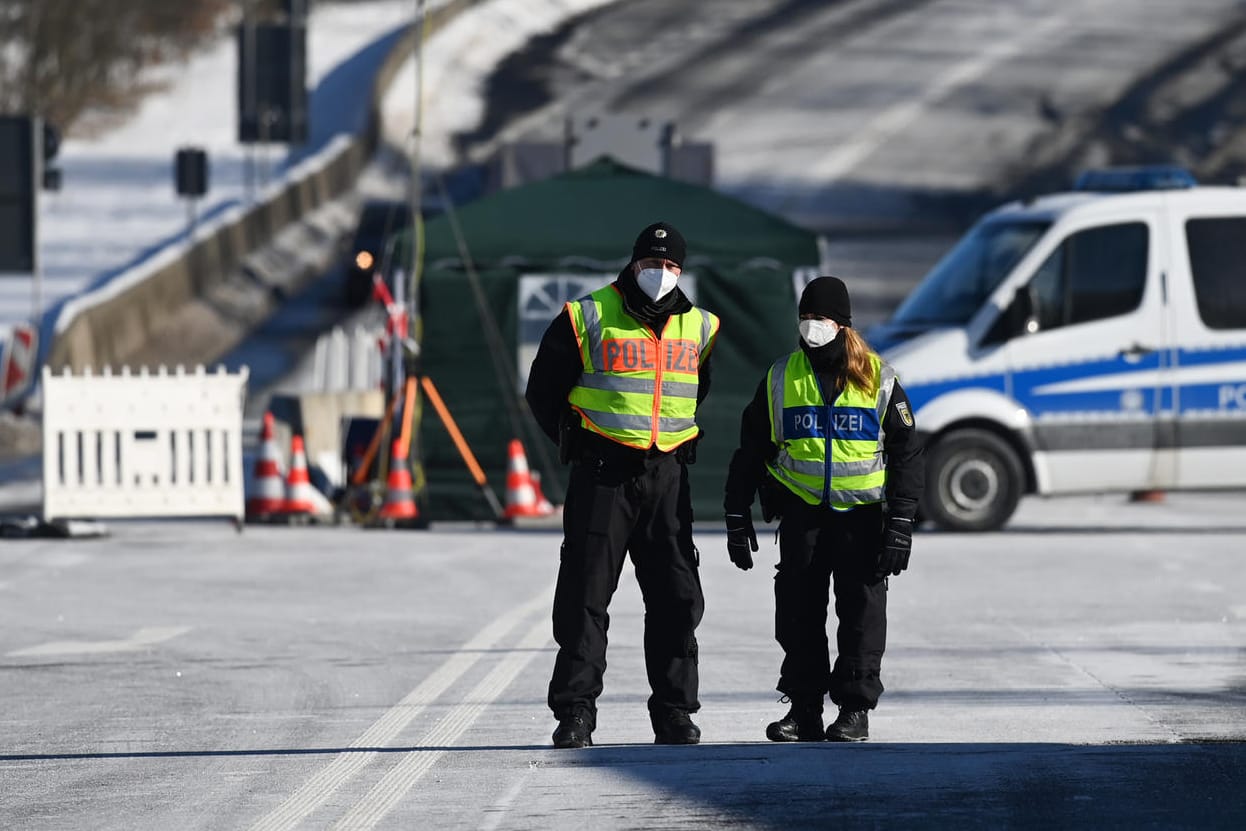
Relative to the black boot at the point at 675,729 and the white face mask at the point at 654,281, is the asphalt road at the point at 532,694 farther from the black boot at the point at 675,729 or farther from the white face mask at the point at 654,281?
the white face mask at the point at 654,281

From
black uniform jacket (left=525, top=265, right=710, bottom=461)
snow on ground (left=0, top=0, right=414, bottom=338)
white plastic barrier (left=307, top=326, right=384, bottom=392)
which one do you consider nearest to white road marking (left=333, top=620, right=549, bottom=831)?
black uniform jacket (left=525, top=265, right=710, bottom=461)

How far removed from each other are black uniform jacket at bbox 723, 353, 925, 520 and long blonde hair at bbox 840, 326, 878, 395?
0.07 m

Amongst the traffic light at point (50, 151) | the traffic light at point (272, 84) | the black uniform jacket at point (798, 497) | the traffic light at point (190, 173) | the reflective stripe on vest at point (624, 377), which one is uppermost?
the traffic light at point (272, 84)

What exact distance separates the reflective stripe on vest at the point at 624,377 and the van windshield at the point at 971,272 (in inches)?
386

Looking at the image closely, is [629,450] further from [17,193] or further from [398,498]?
[17,193]

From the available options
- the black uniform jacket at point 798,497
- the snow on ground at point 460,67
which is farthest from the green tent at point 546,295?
the snow on ground at point 460,67

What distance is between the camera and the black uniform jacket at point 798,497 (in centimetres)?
909

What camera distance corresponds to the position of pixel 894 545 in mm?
9000

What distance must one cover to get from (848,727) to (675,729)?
56 cm

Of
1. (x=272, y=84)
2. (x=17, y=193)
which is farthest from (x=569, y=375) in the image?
(x=272, y=84)

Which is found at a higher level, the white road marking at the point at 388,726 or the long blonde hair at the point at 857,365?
the long blonde hair at the point at 857,365

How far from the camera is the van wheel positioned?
18438mm

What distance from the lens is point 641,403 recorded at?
9008mm

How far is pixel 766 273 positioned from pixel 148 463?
454 centimetres
